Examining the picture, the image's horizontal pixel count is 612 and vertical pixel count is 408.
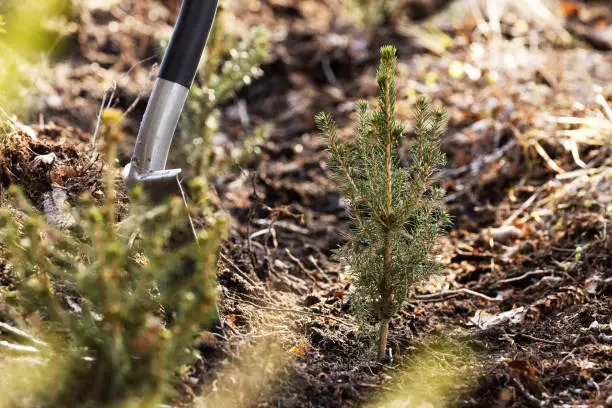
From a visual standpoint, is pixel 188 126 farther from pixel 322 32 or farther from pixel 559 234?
pixel 322 32

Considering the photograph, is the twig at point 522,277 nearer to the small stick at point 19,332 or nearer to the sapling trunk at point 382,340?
the sapling trunk at point 382,340

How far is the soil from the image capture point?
5.76 ft

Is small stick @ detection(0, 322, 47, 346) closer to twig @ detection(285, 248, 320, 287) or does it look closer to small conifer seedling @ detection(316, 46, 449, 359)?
small conifer seedling @ detection(316, 46, 449, 359)

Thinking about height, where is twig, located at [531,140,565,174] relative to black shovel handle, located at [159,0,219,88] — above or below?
below

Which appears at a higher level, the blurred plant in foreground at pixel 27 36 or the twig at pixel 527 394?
the blurred plant in foreground at pixel 27 36

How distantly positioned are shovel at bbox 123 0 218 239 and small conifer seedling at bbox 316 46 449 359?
51cm

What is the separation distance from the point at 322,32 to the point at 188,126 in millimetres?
2693

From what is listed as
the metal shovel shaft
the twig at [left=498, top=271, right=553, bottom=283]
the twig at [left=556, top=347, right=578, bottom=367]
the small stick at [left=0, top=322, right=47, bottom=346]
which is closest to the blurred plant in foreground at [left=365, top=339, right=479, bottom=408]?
the twig at [left=556, top=347, right=578, bottom=367]

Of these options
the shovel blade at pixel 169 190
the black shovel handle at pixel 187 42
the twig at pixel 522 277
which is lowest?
the twig at pixel 522 277

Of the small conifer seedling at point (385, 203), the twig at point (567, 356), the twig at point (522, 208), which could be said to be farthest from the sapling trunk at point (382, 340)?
the twig at point (522, 208)

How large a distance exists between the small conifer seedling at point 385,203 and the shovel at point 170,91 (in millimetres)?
510

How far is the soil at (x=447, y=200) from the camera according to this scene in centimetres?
175

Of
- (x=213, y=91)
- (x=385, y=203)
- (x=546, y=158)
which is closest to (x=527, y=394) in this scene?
(x=385, y=203)

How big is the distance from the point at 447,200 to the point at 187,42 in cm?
178
